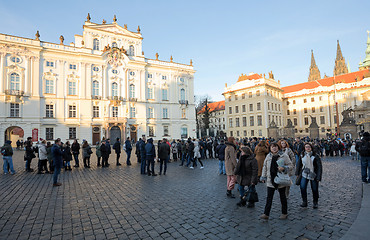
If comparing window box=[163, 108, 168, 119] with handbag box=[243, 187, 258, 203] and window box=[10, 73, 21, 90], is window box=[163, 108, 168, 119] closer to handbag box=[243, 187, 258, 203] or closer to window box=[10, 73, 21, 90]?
window box=[10, 73, 21, 90]

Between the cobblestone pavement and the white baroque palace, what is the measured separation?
98.4 feet

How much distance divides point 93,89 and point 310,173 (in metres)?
38.5

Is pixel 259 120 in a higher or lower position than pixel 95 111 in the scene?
lower

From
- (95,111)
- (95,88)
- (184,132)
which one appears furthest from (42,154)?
(184,132)

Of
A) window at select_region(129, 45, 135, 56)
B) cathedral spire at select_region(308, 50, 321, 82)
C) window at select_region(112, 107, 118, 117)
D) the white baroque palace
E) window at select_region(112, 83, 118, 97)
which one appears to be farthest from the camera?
cathedral spire at select_region(308, 50, 321, 82)

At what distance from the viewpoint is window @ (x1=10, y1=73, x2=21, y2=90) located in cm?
3170

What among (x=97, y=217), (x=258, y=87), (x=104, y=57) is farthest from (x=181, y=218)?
(x=258, y=87)

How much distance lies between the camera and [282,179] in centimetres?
450

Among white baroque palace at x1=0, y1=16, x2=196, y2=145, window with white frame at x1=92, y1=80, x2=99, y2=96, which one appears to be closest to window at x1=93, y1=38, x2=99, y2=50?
white baroque palace at x1=0, y1=16, x2=196, y2=145

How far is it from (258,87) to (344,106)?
21.8m

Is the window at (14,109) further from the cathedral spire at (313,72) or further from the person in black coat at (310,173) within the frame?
the cathedral spire at (313,72)

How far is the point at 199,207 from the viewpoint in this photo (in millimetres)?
5633

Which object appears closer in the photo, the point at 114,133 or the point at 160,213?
the point at 160,213

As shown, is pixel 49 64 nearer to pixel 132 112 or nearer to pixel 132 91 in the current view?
pixel 132 91
